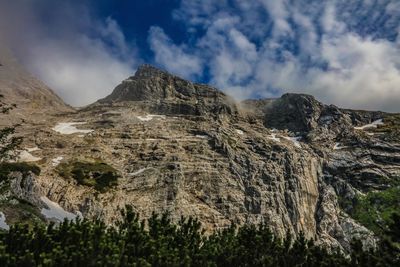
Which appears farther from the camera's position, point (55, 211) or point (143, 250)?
point (55, 211)

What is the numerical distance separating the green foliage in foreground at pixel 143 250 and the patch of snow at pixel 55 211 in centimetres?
7241

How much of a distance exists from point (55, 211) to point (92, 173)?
30929 millimetres

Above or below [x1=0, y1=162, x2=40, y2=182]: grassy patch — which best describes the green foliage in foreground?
below

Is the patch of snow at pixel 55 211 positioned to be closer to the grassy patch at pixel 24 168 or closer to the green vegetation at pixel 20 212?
the green vegetation at pixel 20 212

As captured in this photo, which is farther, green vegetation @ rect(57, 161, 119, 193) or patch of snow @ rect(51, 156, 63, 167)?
patch of snow @ rect(51, 156, 63, 167)

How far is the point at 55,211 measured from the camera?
5098 inches

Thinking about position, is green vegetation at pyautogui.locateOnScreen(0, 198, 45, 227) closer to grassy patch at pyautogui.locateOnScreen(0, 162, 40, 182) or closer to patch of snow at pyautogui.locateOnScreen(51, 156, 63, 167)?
grassy patch at pyautogui.locateOnScreen(0, 162, 40, 182)

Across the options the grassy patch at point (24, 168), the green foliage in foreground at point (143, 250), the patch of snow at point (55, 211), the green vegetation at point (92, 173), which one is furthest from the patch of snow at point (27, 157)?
the green foliage in foreground at point (143, 250)

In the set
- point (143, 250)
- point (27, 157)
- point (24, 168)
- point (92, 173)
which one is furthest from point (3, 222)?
point (27, 157)

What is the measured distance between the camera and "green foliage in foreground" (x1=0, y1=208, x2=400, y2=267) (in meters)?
38.8

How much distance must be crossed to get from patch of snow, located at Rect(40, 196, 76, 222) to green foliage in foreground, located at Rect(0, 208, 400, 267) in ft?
238

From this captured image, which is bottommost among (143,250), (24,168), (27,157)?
(143,250)

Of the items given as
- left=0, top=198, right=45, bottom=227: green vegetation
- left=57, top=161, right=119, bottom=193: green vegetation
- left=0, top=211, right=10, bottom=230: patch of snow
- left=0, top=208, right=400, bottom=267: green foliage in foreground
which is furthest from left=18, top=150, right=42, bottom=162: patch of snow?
left=0, top=208, right=400, bottom=267: green foliage in foreground

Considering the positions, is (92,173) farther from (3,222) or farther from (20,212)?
(3,222)
